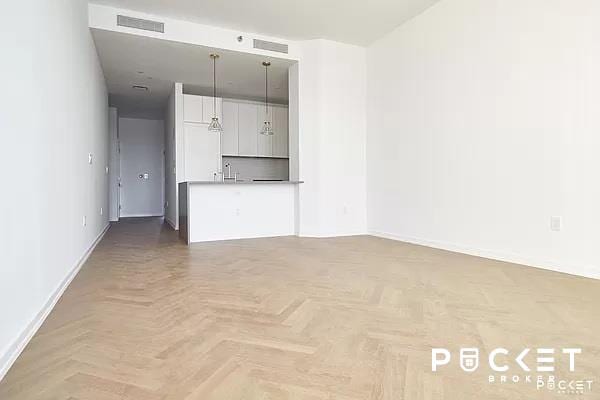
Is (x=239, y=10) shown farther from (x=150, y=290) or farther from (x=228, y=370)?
(x=228, y=370)

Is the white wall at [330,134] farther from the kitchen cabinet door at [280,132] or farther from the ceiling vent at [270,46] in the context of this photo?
the kitchen cabinet door at [280,132]

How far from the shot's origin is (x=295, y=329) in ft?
6.32

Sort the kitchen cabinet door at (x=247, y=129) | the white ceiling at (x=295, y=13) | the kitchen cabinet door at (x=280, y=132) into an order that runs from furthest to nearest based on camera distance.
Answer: the kitchen cabinet door at (x=280, y=132)
the kitchen cabinet door at (x=247, y=129)
the white ceiling at (x=295, y=13)

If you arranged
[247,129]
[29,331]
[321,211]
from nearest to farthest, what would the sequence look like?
1. [29,331]
2. [321,211]
3. [247,129]

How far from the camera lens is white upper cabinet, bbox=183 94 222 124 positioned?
22.6ft

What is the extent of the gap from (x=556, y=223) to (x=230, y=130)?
20.3 feet

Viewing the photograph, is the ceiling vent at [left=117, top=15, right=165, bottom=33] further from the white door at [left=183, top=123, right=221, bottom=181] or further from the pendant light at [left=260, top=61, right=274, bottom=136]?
the white door at [left=183, top=123, right=221, bottom=181]

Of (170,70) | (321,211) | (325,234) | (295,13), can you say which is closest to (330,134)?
(321,211)

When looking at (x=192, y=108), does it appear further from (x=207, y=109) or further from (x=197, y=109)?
(x=207, y=109)

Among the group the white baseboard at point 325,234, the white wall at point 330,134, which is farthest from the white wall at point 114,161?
→ the white baseboard at point 325,234

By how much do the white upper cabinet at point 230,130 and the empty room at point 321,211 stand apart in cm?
5

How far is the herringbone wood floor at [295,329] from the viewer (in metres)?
1.38

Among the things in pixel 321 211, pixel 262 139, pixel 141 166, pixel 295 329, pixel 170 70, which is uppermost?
pixel 170 70

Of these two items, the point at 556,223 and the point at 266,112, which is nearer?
the point at 556,223
